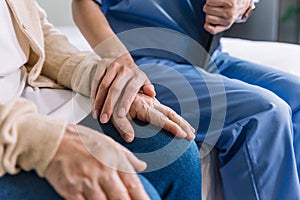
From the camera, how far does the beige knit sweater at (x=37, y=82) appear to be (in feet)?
1.84

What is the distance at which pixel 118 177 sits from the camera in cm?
59

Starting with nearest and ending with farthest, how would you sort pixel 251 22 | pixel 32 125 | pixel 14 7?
pixel 32 125 → pixel 14 7 → pixel 251 22

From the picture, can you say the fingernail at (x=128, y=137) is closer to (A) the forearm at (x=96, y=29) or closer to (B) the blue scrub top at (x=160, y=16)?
(A) the forearm at (x=96, y=29)

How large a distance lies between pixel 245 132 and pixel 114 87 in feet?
0.87

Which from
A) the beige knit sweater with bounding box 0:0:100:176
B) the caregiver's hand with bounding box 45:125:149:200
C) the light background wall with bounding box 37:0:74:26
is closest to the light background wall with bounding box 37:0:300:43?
the light background wall with bounding box 37:0:74:26

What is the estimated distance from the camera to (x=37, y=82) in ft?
2.78

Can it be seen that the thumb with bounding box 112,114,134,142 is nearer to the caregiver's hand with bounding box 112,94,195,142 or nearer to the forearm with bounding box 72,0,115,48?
the caregiver's hand with bounding box 112,94,195,142

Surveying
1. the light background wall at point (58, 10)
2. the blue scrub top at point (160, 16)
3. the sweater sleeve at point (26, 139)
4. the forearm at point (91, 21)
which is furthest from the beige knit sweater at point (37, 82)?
the light background wall at point (58, 10)

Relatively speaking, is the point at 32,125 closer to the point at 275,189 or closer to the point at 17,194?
the point at 17,194

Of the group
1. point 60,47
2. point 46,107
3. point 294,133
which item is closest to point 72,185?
point 46,107

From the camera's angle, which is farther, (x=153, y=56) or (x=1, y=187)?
(x=153, y=56)

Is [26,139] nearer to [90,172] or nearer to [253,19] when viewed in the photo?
[90,172]

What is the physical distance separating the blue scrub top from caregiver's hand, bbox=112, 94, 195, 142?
0.31 m

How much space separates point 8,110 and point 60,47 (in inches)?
14.2
